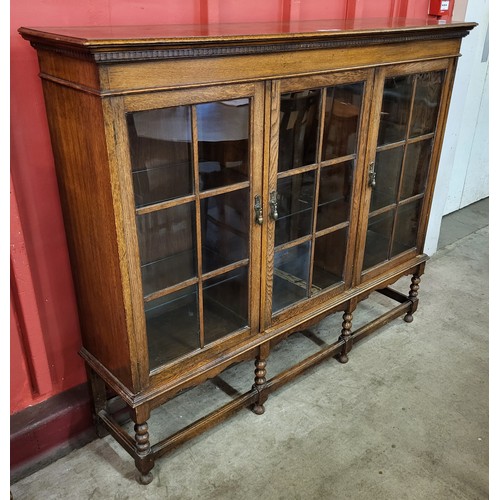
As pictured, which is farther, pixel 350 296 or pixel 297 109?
pixel 350 296

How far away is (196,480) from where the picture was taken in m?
1.77

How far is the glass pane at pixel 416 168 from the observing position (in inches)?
87.4

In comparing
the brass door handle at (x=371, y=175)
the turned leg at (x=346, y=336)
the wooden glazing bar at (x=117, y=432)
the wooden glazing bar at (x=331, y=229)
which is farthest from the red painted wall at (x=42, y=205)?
the turned leg at (x=346, y=336)

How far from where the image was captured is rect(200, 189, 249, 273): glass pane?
159 centimetres

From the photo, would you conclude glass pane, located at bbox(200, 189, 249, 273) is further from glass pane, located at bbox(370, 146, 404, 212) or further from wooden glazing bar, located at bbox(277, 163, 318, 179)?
glass pane, located at bbox(370, 146, 404, 212)

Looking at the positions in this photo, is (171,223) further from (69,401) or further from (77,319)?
(69,401)

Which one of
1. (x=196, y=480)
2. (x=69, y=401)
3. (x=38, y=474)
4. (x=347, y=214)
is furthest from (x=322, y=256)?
(x=38, y=474)

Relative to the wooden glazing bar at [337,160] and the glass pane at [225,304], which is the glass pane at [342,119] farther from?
the glass pane at [225,304]

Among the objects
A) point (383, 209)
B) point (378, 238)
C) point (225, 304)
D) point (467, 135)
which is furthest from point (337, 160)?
point (467, 135)

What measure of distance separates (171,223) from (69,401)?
816mm

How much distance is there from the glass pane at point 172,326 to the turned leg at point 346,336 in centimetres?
82

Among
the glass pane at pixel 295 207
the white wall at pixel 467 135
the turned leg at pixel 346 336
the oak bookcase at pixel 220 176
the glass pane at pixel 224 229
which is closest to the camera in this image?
the oak bookcase at pixel 220 176

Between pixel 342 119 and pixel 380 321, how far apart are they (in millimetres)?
1053

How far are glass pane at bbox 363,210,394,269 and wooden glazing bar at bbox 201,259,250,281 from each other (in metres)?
0.72
